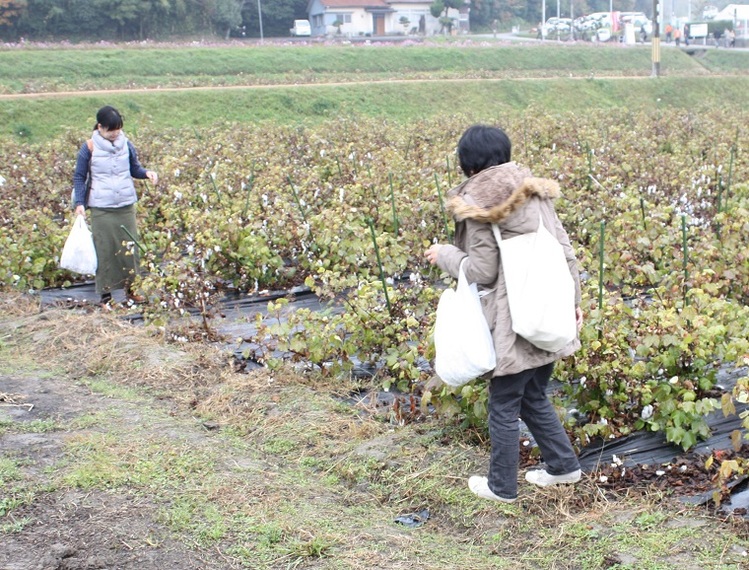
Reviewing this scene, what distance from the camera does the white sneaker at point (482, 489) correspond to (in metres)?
3.33

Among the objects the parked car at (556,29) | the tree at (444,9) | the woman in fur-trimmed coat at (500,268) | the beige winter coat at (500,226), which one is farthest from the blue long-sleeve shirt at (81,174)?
the tree at (444,9)

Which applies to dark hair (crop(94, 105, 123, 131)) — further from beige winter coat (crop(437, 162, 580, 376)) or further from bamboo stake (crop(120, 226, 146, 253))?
beige winter coat (crop(437, 162, 580, 376))

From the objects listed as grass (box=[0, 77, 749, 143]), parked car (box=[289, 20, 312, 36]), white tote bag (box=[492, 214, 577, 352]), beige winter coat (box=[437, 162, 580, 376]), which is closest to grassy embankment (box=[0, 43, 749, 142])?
grass (box=[0, 77, 749, 143])

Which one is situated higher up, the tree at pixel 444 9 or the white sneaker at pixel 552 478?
the tree at pixel 444 9

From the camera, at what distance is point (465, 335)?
3.11 m

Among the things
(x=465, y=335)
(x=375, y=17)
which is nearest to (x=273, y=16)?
(x=375, y=17)

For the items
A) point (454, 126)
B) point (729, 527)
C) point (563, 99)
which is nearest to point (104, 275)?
point (729, 527)

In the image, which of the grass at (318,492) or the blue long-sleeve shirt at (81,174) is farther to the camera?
the blue long-sleeve shirt at (81,174)

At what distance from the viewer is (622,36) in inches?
2061

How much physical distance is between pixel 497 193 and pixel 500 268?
262 millimetres

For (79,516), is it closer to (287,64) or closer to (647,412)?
(647,412)

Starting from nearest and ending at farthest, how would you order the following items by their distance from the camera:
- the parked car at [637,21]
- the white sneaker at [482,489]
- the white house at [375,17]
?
the white sneaker at [482,489] → the white house at [375,17] → the parked car at [637,21]

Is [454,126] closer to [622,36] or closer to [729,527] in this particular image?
[729,527]

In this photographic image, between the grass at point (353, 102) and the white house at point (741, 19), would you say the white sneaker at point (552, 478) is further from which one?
the white house at point (741, 19)
